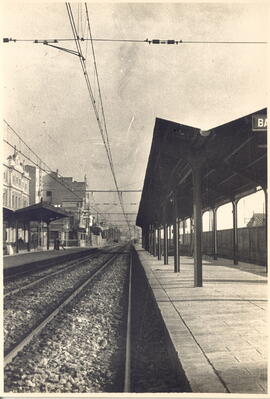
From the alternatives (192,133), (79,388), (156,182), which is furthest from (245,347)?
(156,182)

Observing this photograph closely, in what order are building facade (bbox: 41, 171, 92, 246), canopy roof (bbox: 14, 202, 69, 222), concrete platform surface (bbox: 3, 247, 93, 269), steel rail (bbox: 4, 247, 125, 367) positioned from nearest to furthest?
steel rail (bbox: 4, 247, 125, 367), concrete platform surface (bbox: 3, 247, 93, 269), canopy roof (bbox: 14, 202, 69, 222), building facade (bbox: 41, 171, 92, 246)

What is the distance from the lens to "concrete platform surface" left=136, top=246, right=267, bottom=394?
392 centimetres

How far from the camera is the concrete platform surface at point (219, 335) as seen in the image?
3924mm

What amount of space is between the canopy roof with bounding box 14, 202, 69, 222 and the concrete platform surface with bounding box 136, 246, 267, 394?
2028cm

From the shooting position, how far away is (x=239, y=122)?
900cm

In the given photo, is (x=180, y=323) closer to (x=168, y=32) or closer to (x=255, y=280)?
(x=168, y=32)

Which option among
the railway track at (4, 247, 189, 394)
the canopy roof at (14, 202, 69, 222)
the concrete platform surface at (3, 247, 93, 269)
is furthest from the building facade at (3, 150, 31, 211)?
the railway track at (4, 247, 189, 394)

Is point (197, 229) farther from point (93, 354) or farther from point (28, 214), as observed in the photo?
point (28, 214)

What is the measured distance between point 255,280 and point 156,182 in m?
8.11

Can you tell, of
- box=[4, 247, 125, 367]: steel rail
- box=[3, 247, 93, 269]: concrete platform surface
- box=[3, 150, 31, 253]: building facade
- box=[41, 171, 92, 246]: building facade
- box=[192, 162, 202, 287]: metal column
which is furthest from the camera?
box=[41, 171, 92, 246]: building facade

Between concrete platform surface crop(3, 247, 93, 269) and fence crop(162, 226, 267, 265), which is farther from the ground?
fence crop(162, 226, 267, 265)

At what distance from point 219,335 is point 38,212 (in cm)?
2748

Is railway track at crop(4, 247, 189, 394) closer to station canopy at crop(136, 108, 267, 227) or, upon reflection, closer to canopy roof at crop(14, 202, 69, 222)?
station canopy at crop(136, 108, 267, 227)

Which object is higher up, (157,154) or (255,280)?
(157,154)
